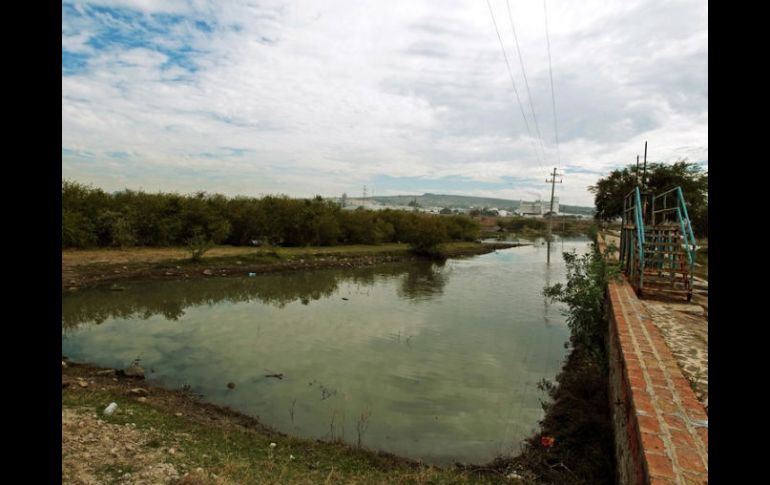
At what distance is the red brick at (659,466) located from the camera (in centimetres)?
235

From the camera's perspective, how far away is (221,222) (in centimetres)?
2886

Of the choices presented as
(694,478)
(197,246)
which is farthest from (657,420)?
(197,246)

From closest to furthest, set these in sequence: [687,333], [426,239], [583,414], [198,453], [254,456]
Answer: [198,453] < [254,456] < [687,333] < [583,414] < [426,239]

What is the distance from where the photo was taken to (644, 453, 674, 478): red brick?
92.6 inches

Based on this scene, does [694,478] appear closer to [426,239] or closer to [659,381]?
[659,381]

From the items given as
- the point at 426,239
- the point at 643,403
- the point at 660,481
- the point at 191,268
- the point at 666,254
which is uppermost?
the point at 666,254

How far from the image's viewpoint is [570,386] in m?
6.80

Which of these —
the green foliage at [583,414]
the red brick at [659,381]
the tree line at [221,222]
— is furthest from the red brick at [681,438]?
the tree line at [221,222]

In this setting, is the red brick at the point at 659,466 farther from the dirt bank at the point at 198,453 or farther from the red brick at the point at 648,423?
the dirt bank at the point at 198,453

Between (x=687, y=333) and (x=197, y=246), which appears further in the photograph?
(x=197, y=246)

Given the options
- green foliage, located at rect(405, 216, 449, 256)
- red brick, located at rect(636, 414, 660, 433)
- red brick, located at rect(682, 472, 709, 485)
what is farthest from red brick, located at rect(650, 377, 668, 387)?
green foliage, located at rect(405, 216, 449, 256)

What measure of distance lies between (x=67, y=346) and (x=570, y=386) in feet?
36.0

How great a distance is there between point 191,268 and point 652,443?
21.1 m
